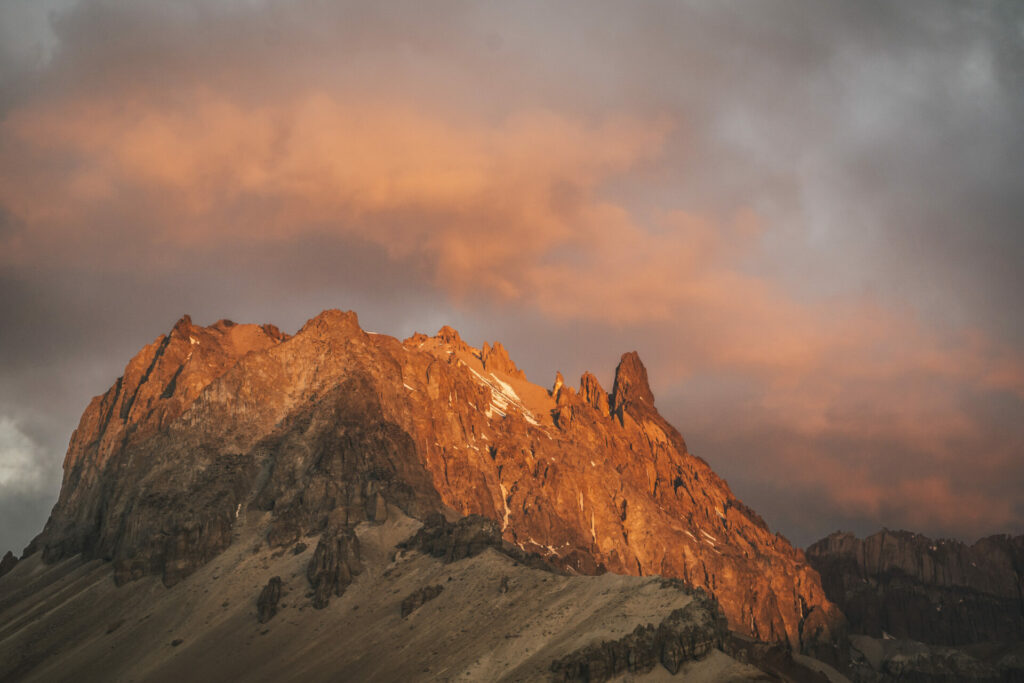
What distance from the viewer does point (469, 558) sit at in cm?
19788

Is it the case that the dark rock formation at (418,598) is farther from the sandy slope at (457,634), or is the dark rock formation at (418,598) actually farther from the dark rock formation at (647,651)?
the dark rock formation at (647,651)

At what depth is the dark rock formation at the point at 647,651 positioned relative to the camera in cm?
13862

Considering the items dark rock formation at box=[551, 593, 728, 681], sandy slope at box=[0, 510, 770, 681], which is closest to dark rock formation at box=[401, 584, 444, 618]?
sandy slope at box=[0, 510, 770, 681]

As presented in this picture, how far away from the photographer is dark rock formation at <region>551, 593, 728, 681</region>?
138625 millimetres

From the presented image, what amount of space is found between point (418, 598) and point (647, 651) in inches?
2377

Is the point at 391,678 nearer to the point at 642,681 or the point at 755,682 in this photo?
the point at 642,681

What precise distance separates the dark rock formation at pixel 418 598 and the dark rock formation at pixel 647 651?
50640 mm

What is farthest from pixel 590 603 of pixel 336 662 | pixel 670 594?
pixel 336 662

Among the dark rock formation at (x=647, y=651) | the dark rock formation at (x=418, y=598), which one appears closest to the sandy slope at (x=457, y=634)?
A: the dark rock formation at (x=418, y=598)

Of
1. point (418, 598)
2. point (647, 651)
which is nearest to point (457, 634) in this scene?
point (418, 598)

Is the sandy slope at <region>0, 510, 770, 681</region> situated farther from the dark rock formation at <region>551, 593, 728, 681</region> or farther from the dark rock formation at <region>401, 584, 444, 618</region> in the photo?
the dark rock formation at <region>551, 593, 728, 681</region>

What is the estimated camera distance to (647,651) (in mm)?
140250

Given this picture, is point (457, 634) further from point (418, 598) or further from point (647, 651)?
point (647, 651)

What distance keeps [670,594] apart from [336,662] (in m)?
59.3
